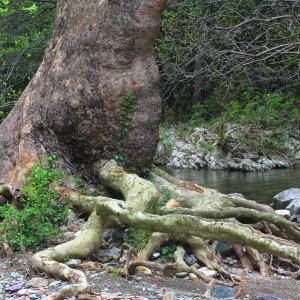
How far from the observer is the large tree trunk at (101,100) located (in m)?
8.38

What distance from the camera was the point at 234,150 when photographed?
21672 millimetres

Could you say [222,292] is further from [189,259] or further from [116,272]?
[189,259]

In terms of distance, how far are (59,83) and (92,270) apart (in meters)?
3.91

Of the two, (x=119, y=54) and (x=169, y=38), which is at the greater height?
(x=169, y=38)

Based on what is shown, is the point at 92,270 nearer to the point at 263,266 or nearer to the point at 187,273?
the point at 187,273

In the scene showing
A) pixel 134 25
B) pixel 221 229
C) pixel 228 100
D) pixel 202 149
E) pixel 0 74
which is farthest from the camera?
pixel 228 100

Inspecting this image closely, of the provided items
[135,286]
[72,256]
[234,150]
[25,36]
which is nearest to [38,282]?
[72,256]

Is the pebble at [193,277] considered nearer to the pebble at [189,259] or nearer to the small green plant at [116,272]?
the pebble at [189,259]

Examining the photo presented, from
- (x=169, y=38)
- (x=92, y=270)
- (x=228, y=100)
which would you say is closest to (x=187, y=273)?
(x=92, y=270)

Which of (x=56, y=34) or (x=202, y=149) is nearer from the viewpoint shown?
(x=56, y=34)

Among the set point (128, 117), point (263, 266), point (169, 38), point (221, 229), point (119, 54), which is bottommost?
point (263, 266)

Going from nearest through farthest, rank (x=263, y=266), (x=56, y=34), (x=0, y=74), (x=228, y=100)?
(x=263, y=266)
(x=56, y=34)
(x=0, y=74)
(x=228, y=100)

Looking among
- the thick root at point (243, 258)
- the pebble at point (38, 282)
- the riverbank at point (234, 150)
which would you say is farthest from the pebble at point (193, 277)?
the riverbank at point (234, 150)

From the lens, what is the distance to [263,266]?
20.4ft
